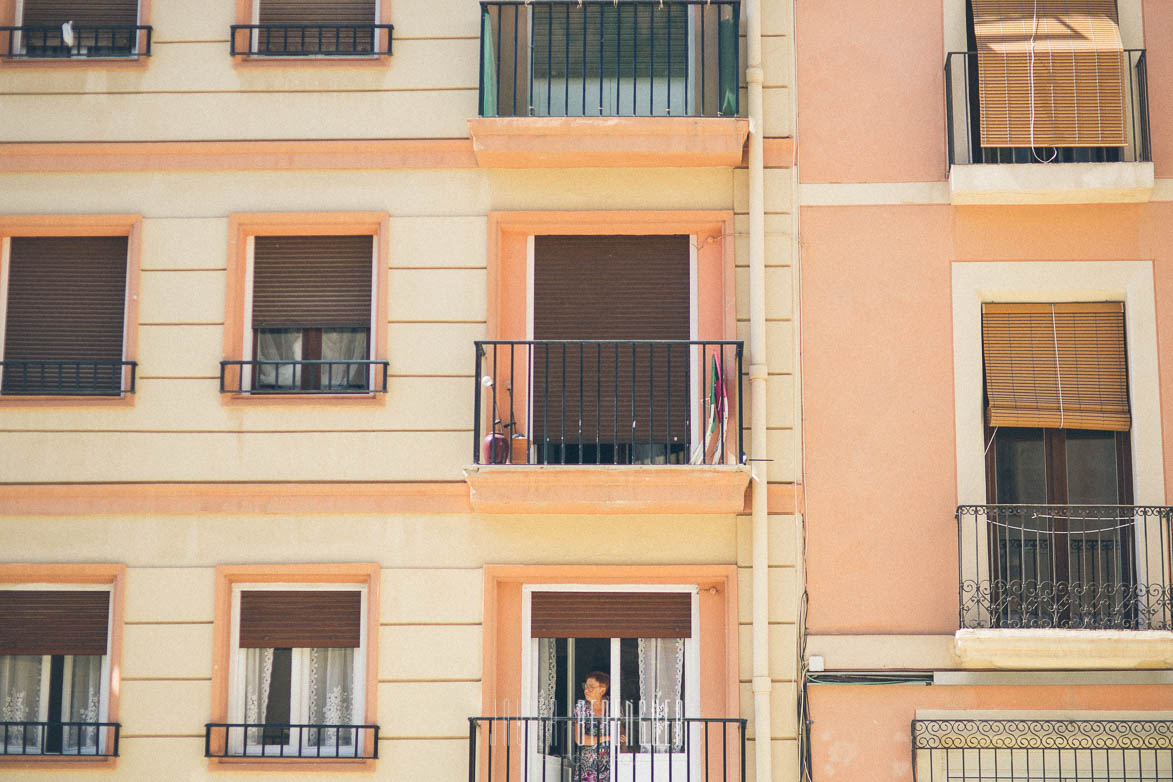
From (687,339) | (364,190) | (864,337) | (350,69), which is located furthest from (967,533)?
(350,69)

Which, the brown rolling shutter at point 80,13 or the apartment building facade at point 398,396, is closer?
the apartment building facade at point 398,396

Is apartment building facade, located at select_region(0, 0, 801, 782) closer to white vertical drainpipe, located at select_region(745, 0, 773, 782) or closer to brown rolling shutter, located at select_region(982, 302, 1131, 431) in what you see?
white vertical drainpipe, located at select_region(745, 0, 773, 782)

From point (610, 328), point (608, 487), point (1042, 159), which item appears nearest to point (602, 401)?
point (610, 328)

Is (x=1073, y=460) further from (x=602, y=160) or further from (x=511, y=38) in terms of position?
(x=511, y=38)

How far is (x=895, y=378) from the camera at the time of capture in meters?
10.5

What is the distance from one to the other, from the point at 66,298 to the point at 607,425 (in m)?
4.25

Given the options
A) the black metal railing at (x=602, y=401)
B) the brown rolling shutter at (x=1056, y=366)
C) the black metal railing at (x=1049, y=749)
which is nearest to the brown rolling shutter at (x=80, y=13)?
the black metal railing at (x=602, y=401)

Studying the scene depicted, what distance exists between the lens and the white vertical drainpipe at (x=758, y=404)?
32.8ft

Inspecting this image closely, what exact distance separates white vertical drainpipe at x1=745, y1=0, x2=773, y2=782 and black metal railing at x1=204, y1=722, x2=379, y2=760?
278cm

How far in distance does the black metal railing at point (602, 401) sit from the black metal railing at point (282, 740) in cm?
228

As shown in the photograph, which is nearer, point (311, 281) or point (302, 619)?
point (302, 619)

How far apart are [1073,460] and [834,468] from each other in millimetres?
1778

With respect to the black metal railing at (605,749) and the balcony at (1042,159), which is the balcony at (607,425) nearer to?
the black metal railing at (605,749)

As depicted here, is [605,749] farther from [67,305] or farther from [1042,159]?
[1042,159]
